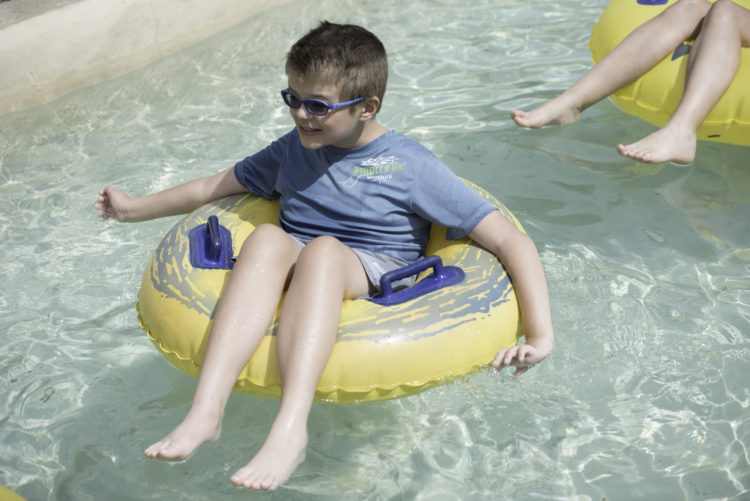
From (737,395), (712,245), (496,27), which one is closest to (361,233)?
(737,395)

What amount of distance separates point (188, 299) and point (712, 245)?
210cm

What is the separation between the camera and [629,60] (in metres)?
3.38

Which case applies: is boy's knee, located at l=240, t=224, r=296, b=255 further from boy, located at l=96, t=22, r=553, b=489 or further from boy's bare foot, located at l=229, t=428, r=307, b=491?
boy's bare foot, located at l=229, t=428, r=307, b=491

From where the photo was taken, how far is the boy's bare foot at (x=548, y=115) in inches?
133

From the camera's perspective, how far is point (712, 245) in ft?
10.7

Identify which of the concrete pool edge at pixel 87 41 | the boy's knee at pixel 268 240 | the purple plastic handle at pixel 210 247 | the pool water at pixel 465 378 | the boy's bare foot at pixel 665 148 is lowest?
the pool water at pixel 465 378

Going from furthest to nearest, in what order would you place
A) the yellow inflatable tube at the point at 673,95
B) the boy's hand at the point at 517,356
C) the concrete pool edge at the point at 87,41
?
the concrete pool edge at the point at 87,41 → the yellow inflatable tube at the point at 673,95 → the boy's hand at the point at 517,356

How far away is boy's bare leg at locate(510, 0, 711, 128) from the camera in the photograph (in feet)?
11.0

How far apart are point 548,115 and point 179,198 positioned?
5.12 ft

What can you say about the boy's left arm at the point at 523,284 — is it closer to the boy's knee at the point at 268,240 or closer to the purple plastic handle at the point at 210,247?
the boy's knee at the point at 268,240

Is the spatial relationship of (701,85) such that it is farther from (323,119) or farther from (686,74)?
(323,119)

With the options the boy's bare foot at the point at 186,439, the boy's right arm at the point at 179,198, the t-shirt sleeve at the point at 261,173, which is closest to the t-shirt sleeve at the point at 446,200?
the t-shirt sleeve at the point at 261,173

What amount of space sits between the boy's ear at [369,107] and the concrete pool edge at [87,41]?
263 centimetres

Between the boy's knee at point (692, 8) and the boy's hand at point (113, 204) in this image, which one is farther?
the boy's knee at point (692, 8)
